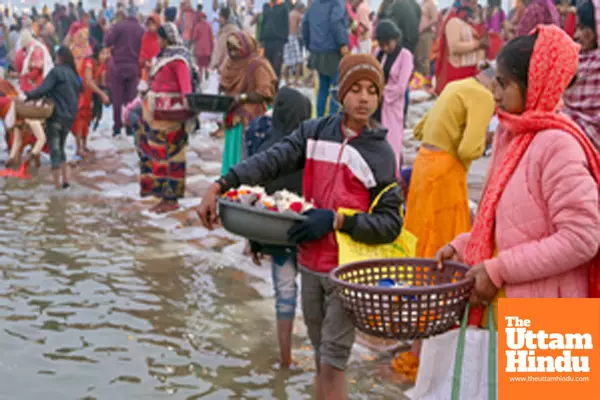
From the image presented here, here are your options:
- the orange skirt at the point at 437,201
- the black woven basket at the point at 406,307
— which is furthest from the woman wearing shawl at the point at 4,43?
the black woven basket at the point at 406,307

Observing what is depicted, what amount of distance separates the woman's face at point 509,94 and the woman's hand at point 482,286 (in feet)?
1.76

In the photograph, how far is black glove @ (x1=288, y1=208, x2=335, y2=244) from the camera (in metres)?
3.80

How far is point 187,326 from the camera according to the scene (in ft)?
20.8

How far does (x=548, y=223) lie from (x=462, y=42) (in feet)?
31.2

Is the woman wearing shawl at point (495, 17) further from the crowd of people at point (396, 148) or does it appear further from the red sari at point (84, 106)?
the red sari at point (84, 106)

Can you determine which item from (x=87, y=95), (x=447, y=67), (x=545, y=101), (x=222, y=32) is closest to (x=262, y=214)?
(x=545, y=101)

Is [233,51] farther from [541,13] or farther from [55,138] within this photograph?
[55,138]

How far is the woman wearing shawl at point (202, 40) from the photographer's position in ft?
72.8

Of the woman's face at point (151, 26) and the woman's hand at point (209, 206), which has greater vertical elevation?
the woman's face at point (151, 26)

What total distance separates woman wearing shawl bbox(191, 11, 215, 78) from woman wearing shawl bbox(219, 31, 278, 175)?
13.6 metres

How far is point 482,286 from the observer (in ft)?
9.07

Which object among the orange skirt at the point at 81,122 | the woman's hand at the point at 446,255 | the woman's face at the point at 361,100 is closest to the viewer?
the woman's hand at the point at 446,255

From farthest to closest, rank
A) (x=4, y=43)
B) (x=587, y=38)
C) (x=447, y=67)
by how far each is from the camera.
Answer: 1. (x=4, y=43)
2. (x=447, y=67)
3. (x=587, y=38)

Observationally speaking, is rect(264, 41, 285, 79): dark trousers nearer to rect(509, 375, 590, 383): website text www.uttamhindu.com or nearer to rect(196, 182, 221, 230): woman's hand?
rect(196, 182, 221, 230): woman's hand
